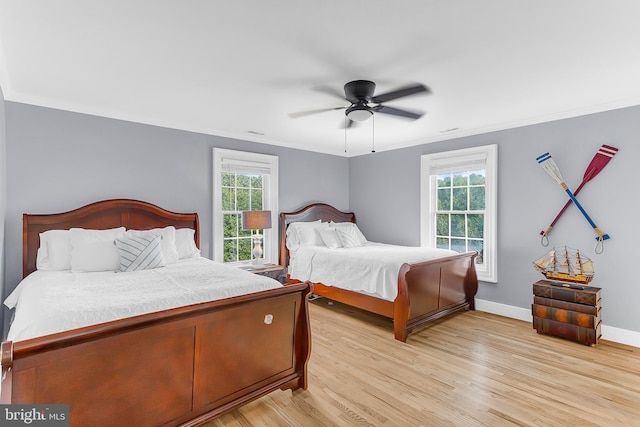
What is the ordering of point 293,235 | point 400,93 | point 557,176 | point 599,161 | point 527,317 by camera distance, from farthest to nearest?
point 293,235 → point 527,317 → point 557,176 → point 599,161 → point 400,93

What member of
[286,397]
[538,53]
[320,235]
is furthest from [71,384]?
[320,235]

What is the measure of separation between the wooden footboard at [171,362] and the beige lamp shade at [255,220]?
1.99 metres

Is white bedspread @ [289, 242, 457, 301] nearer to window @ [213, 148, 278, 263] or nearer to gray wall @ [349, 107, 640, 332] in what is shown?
window @ [213, 148, 278, 263]

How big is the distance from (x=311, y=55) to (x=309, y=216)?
128 inches

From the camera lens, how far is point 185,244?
3.55 meters

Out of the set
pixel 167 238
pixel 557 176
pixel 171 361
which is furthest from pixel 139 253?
pixel 557 176

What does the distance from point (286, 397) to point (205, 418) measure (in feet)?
2.05

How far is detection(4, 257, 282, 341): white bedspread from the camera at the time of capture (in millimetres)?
1583

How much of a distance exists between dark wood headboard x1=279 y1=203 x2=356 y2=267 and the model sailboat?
2984 mm

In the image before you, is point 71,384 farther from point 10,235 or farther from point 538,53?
point 538,53


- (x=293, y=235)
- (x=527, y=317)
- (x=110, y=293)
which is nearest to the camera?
(x=110, y=293)

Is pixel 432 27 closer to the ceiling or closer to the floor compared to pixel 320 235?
closer to the ceiling

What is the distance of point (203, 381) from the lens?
183 cm

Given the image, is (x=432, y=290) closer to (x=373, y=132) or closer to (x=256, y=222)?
(x=373, y=132)
